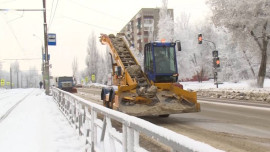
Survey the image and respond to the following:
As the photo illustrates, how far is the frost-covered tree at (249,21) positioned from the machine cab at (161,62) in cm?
1497

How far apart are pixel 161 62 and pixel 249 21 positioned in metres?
15.8

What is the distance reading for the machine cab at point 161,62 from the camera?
11539 millimetres

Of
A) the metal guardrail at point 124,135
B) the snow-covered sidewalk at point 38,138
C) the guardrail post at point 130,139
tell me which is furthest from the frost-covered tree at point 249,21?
the guardrail post at point 130,139

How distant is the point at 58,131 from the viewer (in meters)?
8.91

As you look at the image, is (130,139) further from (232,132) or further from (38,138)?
(232,132)

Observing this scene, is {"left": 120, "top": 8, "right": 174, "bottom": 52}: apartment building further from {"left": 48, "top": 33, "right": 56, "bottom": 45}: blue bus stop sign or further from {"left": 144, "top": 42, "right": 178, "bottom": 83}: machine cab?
{"left": 144, "top": 42, "right": 178, "bottom": 83}: machine cab

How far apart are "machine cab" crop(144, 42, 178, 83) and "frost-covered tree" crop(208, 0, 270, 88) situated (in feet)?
49.1

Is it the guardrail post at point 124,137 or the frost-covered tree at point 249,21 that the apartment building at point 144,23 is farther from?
the guardrail post at point 124,137

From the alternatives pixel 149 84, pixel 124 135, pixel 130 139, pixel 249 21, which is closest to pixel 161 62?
pixel 149 84

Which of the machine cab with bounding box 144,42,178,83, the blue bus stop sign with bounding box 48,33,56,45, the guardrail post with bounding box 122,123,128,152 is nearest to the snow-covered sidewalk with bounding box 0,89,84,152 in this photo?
the guardrail post with bounding box 122,123,128,152

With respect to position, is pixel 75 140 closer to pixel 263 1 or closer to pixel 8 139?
pixel 8 139

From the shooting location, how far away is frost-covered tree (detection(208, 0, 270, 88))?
78.9ft

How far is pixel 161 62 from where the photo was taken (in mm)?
11648

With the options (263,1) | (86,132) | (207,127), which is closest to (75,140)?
(86,132)
